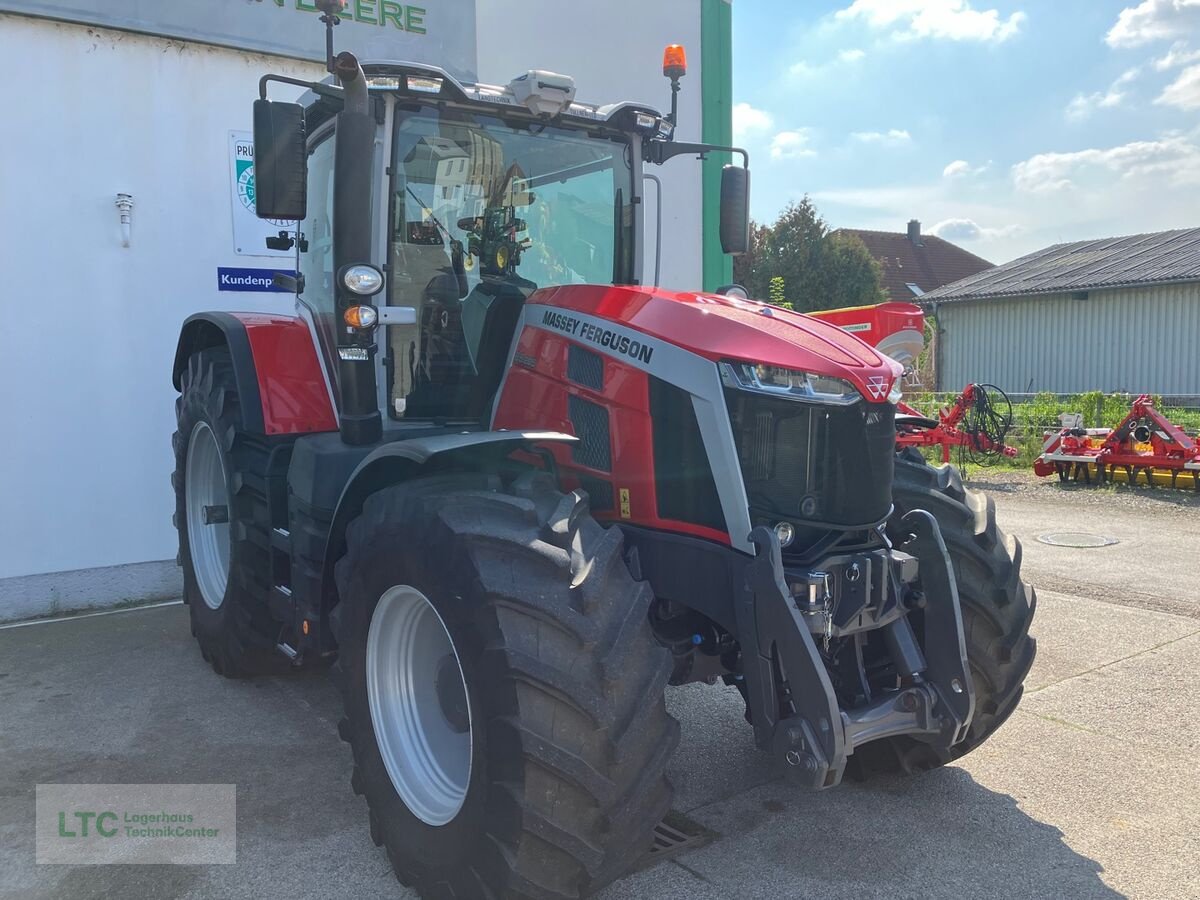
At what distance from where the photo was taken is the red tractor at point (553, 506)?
248cm

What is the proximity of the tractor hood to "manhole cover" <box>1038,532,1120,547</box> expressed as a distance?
5604 mm

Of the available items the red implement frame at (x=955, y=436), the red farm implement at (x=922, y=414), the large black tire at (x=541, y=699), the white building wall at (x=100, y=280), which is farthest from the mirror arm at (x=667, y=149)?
the red implement frame at (x=955, y=436)

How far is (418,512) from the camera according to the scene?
109 inches

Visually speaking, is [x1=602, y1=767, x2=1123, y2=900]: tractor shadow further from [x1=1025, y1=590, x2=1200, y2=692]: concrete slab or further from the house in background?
the house in background

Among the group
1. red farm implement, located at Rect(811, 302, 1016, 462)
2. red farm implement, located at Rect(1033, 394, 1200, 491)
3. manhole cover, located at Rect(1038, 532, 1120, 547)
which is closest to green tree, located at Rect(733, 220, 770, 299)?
red farm implement, located at Rect(811, 302, 1016, 462)

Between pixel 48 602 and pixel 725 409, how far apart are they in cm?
514

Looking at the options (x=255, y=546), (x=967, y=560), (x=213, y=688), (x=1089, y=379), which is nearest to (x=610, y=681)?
(x=967, y=560)

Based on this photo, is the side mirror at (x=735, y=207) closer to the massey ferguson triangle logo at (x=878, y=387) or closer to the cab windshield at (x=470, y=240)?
the cab windshield at (x=470, y=240)

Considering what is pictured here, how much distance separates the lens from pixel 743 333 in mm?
2893

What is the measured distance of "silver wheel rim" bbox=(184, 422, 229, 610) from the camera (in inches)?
195

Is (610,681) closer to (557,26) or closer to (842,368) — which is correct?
(842,368)

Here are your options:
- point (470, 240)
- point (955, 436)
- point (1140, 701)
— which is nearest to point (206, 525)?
point (470, 240)

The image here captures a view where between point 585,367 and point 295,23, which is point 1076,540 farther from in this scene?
point 295,23

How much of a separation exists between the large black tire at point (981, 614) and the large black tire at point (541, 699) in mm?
1270
